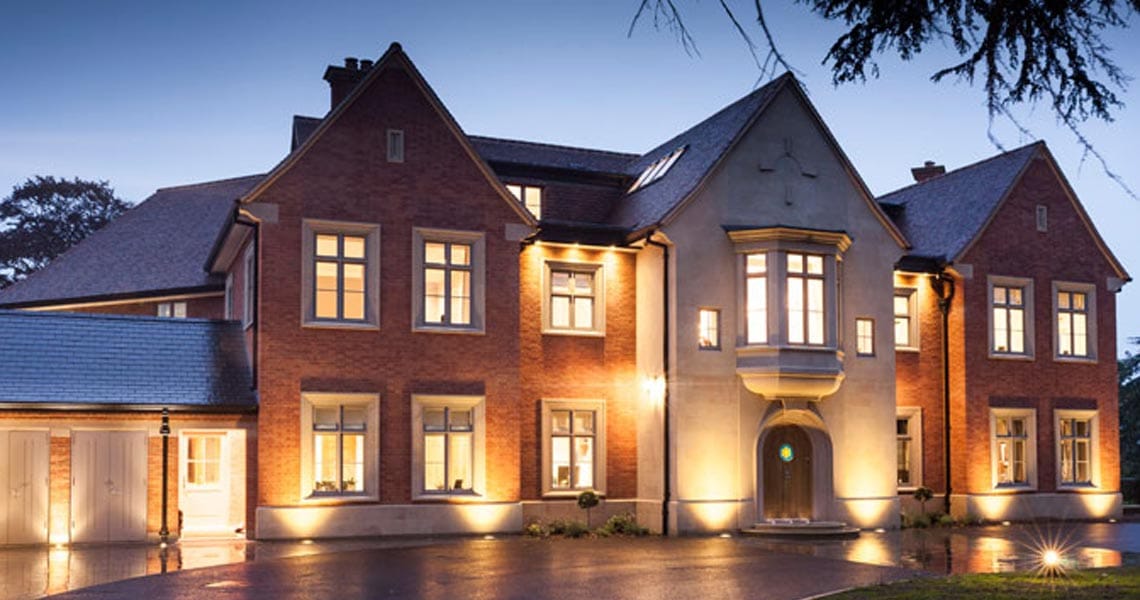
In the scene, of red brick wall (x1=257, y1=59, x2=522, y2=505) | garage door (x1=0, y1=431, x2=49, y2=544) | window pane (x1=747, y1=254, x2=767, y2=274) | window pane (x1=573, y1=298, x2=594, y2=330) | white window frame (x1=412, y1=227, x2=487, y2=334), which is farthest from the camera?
window pane (x1=573, y1=298, x2=594, y2=330)

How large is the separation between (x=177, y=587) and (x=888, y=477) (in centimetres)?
1654

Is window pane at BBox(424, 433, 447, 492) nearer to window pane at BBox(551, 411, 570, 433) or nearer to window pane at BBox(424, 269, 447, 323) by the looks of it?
window pane at BBox(424, 269, 447, 323)

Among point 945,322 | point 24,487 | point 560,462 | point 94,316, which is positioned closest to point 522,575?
point 560,462

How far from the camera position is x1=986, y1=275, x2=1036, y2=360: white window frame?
30.1 meters

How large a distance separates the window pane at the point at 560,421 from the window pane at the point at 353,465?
427cm

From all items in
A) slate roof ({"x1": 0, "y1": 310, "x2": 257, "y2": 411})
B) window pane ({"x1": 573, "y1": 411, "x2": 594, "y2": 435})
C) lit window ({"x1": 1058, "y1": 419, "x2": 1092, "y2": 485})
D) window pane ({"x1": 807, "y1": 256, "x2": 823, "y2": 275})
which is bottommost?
lit window ({"x1": 1058, "y1": 419, "x2": 1092, "y2": 485})

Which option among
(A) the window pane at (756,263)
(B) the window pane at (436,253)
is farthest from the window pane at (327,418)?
(A) the window pane at (756,263)

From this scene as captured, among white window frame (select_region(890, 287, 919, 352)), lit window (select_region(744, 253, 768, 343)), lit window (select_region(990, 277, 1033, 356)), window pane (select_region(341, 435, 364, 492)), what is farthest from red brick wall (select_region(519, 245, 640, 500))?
lit window (select_region(990, 277, 1033, 356))

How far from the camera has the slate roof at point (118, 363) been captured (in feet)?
74.9

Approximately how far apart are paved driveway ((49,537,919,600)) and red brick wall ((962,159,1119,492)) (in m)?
10.4

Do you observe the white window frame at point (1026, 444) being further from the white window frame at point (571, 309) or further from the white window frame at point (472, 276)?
the white window frame at point (472, 276)

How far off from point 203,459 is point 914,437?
1614 centimetres

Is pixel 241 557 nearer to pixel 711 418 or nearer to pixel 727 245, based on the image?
pixel 711 418

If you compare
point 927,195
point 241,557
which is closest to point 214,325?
point 241,557
